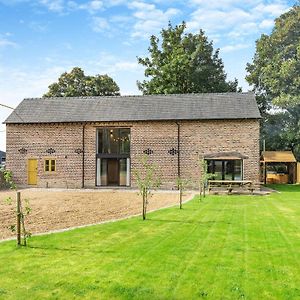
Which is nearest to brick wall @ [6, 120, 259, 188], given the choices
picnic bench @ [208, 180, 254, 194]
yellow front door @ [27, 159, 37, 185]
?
yellow front door @ [27, 159, 37, 185]

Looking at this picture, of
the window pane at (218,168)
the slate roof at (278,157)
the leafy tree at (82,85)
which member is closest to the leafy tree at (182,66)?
the leafy tree at (82,85)

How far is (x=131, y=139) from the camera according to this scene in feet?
98.1

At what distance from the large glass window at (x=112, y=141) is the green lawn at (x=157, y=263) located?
19.1 m

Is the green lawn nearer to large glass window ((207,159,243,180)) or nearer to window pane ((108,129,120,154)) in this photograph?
large glass window ((207,159,243,180))

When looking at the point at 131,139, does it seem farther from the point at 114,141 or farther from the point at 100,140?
the point at 100,140

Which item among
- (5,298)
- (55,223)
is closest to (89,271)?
(5,298)

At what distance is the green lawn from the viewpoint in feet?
19.3

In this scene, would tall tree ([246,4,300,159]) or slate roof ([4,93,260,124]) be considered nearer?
slate roof ([4,93,260,124])

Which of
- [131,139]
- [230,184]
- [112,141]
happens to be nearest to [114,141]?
[112,141]

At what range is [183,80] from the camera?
44719 mm

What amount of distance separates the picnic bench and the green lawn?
13240 mm

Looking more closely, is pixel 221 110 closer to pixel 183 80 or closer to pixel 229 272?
pixel 183 80

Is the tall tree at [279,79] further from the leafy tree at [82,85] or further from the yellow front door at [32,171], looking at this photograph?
the yellow front door at [32,171]

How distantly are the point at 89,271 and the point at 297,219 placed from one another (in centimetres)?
890
